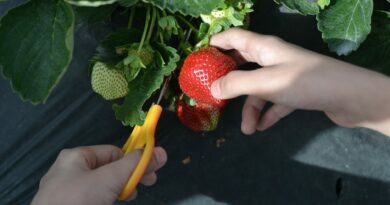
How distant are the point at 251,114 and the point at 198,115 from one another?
0.09 metres

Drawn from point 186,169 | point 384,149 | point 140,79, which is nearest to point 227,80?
point 140,79

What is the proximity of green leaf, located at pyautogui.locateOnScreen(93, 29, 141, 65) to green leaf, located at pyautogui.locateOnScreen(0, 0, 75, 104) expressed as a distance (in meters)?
0.12

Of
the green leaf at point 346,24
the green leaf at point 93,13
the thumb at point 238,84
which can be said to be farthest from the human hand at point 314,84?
the green leaf at point 93,13

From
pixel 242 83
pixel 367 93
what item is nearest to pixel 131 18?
pixel 242 83

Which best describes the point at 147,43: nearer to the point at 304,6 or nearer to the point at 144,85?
the point at 144,85

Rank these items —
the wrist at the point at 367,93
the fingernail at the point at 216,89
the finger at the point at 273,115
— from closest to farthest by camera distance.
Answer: the wrist at the point at 367,93 < the fingernail at the point at 216,89 < the finger at the point at 273,115

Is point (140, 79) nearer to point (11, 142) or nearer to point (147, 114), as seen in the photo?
point (147, 114)

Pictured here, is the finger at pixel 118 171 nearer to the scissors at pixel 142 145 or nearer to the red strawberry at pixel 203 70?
the scissors at pixel 142 145

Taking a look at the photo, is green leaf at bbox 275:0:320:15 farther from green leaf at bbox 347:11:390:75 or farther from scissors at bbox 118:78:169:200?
scissors at bbox 118:78:169:200

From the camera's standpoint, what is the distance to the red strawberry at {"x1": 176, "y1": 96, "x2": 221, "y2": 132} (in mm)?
926

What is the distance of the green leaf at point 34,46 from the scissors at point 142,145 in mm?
162

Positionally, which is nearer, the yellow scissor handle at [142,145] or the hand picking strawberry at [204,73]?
the yellow scissor handle at [142,145]

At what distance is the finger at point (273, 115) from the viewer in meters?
0.90

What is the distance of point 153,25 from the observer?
85cm
